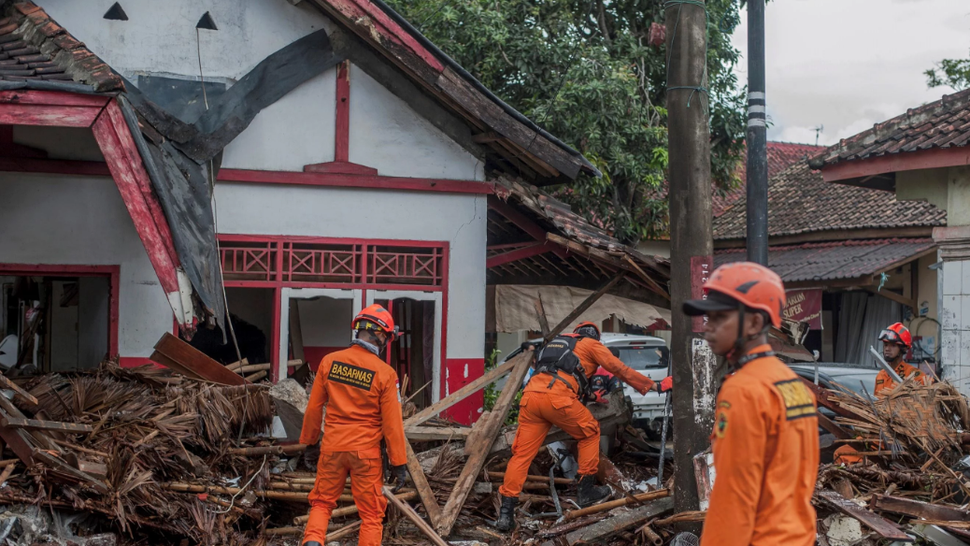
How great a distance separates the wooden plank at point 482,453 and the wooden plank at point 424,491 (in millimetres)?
66

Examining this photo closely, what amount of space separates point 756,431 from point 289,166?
24.8 feet

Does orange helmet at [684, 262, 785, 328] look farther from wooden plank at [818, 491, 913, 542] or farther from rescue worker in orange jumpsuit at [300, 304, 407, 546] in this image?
rescue worker in orange jumpsuit at [300, 304, 407, 546]

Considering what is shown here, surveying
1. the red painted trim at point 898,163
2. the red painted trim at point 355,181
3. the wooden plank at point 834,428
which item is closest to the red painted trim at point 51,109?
the red painted trim at point 355,181

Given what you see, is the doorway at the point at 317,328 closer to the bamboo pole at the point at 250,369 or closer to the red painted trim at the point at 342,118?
the bamboo pole at the point at 250,369

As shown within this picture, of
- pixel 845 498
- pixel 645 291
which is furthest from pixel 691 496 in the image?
pixel 645 291

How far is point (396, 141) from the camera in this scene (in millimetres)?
10383

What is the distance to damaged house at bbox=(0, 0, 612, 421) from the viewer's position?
9.45 meters

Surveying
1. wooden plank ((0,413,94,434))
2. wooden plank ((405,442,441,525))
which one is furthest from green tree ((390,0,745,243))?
wooden plank ((0,413,94,434))

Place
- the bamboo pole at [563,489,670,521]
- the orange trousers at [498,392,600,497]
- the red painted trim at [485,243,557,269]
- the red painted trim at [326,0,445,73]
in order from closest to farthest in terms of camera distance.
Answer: the bamboo pole at [563,489,670,521], the orange trousers at [498,392,600,497], the red painted trim at [326,0,445,73], the red painted trim at [485,243,557,269]

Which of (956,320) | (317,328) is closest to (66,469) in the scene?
(317,328)

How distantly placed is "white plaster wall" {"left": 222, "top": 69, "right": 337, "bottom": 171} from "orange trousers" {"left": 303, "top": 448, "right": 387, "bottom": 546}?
158 inches

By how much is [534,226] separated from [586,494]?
11.4ft

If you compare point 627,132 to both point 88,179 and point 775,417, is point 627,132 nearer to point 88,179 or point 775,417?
point 88,179

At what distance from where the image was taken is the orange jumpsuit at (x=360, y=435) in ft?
23.1
